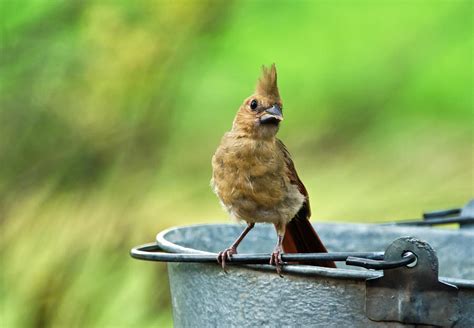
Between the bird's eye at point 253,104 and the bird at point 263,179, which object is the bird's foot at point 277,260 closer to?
the bird at point 263,179

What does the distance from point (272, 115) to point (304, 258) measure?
2.36ft

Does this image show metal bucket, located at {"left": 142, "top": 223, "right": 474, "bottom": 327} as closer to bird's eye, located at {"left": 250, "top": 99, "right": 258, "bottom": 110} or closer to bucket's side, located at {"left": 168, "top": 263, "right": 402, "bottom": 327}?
bucket's side, located at {"left": 168, "top": 263, "right": 402, "bottom": 327}

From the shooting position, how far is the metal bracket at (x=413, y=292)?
70.2 inches

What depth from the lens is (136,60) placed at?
3.54m

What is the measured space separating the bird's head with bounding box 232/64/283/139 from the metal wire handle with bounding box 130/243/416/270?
57 centimetres

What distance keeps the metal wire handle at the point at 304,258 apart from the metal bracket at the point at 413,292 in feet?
0.07

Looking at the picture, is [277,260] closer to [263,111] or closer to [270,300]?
[270,300]

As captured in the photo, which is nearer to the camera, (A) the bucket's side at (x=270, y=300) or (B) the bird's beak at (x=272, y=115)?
(A) the bucket's side at (x=270, y=300)

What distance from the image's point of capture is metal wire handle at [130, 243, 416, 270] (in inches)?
70.4

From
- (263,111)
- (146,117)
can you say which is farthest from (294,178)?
(146,117)

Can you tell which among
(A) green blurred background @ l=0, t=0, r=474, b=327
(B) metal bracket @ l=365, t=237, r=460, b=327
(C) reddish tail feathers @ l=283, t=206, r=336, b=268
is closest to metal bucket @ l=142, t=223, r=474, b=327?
(B) metal bracket @ l=365, t=237, r=460, b=327

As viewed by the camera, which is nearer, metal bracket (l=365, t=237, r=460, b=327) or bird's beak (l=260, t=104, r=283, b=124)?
metal bracket (l=365, t=237, r=460, b=327)

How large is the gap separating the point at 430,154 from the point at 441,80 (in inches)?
12.2

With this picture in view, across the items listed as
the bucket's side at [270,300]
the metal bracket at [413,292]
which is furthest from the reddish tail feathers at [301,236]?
the metal bracket at [413,292]
